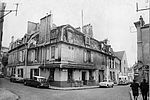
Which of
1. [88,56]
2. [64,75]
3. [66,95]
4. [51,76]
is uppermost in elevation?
[88,56]

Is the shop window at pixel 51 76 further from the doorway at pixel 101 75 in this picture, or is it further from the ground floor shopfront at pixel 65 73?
the doorway at pixel 101 75

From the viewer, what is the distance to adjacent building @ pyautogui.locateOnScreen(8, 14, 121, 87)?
23.6m

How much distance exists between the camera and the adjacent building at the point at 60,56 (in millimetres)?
23625

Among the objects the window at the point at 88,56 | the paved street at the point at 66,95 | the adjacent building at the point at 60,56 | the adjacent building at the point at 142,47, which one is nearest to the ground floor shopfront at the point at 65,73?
the adjacent building at the point at 60,56

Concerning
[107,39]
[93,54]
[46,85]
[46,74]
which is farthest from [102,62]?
[46,85]

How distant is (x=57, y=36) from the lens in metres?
24.4

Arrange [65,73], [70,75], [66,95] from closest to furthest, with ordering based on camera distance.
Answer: [66,95], [65,73], [70,75]

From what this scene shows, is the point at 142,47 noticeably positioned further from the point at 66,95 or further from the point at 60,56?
the point at 66,95

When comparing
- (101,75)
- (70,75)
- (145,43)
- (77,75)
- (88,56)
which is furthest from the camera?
(101,75)

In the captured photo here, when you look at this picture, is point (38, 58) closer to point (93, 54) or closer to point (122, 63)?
point (93, 54)

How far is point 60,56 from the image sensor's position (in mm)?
23219

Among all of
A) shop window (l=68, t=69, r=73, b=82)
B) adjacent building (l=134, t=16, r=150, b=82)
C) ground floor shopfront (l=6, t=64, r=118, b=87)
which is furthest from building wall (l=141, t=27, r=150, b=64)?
shop window (l=68, t=69, r=73, b=82)

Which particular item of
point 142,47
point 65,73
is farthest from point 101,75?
point 142,47

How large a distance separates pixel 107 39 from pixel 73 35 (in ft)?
49.6
